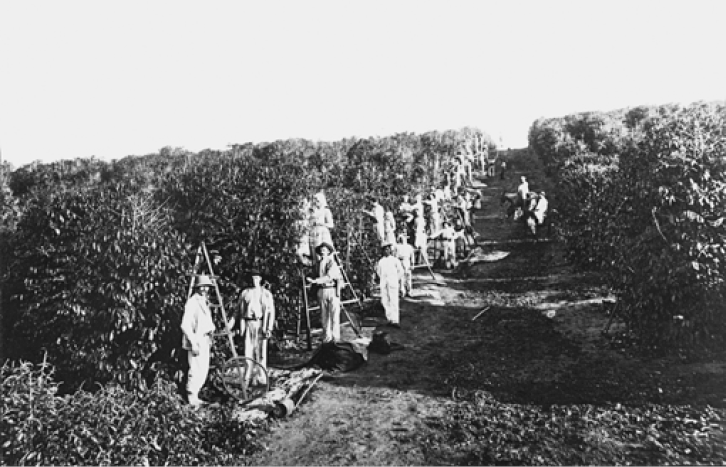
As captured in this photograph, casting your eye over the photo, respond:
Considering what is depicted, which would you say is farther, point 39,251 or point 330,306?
point 330,306

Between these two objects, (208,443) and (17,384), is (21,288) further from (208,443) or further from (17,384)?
(208,443)

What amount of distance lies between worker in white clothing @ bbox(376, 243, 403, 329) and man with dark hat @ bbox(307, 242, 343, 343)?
1.98 metres

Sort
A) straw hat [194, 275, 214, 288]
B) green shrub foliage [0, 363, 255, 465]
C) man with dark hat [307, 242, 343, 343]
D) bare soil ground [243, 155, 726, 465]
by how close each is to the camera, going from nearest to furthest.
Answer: green shrub foliage [0, 363, 255, 465] → bare soil ground [243, 155, 726, 465] → straw hat [194, 275, 214, 288] → man with dark hat [307, 242, 343, 343]

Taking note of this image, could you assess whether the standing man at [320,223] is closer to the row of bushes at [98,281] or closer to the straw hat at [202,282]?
the row of bushes at [98,281]

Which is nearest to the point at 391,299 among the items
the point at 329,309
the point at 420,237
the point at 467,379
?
the point at 329,309

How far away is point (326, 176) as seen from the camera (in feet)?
75.7

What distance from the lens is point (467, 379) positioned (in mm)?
10227

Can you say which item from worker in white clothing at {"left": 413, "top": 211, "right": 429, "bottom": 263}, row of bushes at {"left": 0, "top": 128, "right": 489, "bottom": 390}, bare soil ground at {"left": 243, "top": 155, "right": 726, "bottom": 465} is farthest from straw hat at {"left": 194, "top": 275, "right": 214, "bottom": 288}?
worker in white clothing at {"left": 413, "top": 211, "right": 429, "bottom": 263}

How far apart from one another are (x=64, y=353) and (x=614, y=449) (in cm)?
849

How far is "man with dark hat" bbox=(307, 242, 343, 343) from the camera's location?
12.0 metres

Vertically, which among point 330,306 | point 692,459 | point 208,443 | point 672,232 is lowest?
point 692,459

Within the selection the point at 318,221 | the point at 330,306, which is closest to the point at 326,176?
the point at 318,221

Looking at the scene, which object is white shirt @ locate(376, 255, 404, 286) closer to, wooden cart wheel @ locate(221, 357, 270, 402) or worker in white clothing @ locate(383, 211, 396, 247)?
worker in white clothing @ locate(383, 211, 396, 247)

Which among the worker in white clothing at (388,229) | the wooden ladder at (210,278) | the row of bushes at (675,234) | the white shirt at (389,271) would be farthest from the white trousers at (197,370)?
the worker in white clothing at (388,229)
